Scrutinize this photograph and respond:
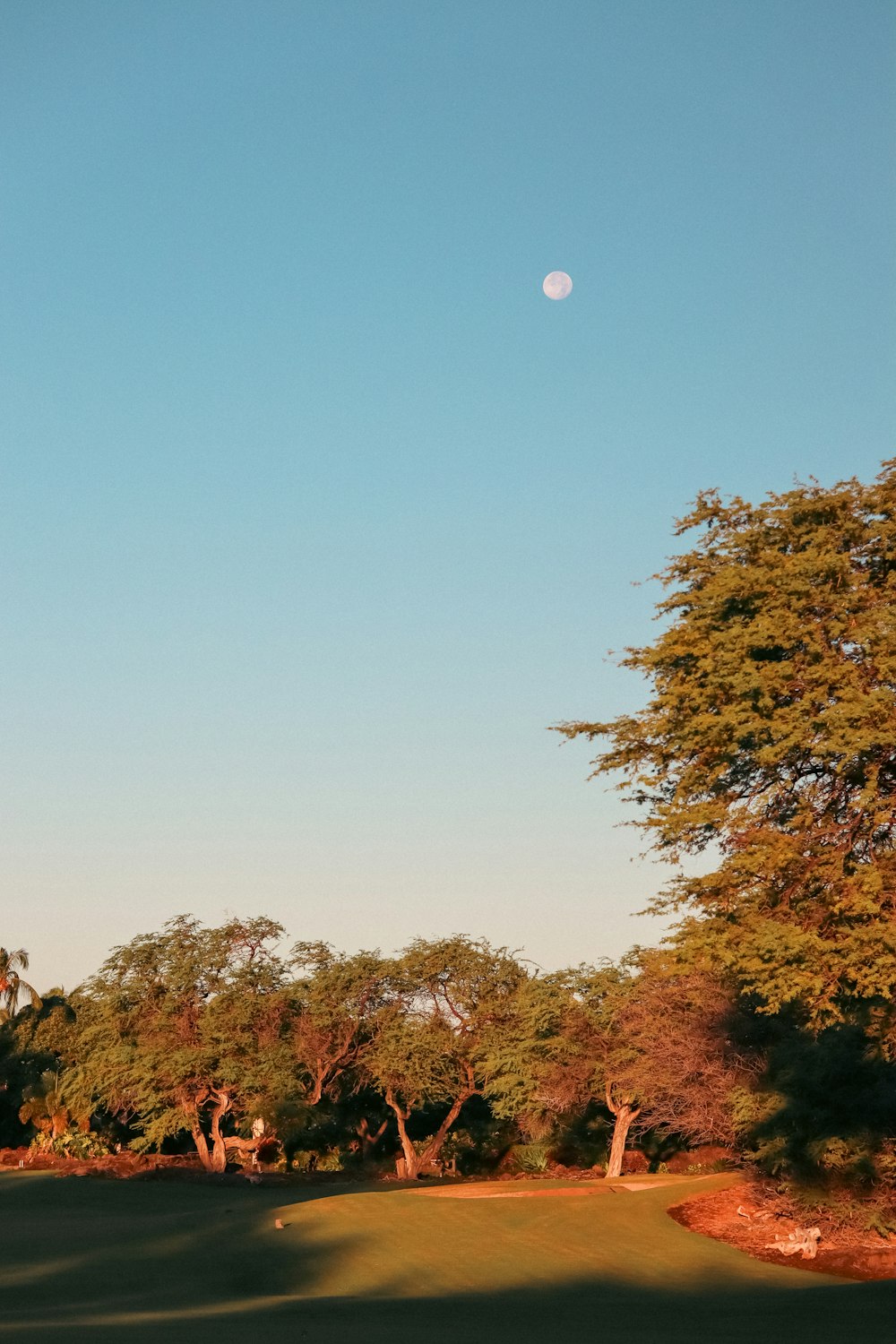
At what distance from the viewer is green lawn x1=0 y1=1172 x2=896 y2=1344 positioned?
20.3 metres

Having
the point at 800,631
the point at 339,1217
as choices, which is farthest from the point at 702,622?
the point at 339,1217

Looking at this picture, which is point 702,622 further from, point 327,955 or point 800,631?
point 327,955

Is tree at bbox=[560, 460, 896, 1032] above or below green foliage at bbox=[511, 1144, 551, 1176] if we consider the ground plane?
above

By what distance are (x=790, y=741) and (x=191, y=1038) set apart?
43627 millimetres

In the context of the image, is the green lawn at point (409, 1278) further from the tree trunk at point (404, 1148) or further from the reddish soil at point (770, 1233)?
the tree trunk at point (404, 1148)

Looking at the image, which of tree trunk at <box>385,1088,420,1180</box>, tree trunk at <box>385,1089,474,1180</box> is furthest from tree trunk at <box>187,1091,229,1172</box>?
tree trunk at <box>385,1089,474,1180</box>

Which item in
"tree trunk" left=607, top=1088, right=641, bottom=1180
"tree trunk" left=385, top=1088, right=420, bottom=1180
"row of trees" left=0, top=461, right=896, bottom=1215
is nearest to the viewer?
"row of trees" left=0, top=461, right=896, bottom=1215

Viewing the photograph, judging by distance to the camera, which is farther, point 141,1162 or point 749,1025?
point 141,1162

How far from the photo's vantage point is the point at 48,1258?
94.2ft

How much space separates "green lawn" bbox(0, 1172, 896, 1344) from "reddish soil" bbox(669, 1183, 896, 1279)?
0.86m

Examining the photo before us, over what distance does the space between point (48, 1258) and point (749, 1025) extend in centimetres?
1940

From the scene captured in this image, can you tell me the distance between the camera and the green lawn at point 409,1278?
20281mm


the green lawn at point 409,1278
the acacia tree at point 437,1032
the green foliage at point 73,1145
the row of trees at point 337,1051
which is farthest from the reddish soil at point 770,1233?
the green foliage at point 73,1145

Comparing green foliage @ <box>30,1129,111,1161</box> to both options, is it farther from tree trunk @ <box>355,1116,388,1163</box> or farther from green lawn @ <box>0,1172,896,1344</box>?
green lawn @ <box>0,1172,896,1344</box>
